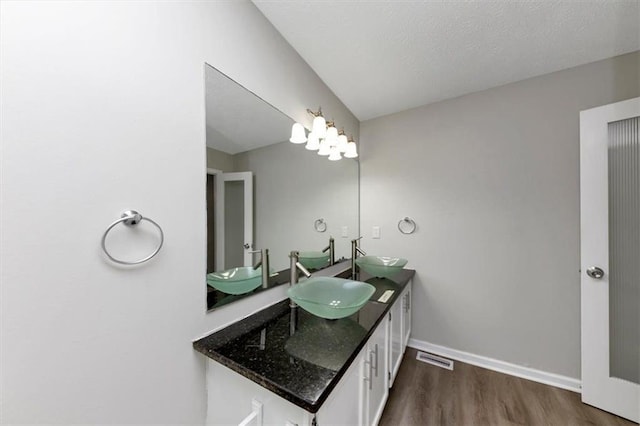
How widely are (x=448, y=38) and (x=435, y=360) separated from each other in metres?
2.56

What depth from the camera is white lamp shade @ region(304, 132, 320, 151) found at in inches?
66.2

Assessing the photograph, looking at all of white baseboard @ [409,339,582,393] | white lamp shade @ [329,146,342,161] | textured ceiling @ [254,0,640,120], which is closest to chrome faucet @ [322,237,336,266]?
white lamp shade @ [329,146,342,161]

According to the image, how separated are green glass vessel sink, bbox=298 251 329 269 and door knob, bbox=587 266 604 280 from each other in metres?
1.84

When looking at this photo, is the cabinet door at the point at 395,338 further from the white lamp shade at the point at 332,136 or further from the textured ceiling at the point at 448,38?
the textured ceiling at the point at 448,38

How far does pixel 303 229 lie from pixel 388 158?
4.36 feet

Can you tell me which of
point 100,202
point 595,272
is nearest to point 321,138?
point 100,202

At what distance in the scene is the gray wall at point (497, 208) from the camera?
5.64 ft

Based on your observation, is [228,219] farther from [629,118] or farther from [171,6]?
[629,118]

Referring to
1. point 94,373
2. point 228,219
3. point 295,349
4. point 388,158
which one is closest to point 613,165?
point 388,158

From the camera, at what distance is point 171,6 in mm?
846

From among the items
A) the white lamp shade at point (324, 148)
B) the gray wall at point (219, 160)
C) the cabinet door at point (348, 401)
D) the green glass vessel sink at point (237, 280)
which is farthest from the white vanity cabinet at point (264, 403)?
the white lamp shade at point (324, 148)

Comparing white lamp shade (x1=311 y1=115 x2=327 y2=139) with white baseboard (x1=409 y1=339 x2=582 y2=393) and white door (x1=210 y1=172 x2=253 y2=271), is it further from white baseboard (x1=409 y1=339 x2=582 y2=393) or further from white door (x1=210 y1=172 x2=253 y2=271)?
white baseboard (x1=409 y1=339 x2=582 y2=393)

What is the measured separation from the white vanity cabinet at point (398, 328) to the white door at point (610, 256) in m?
1.16

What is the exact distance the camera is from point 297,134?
151 centimetres
